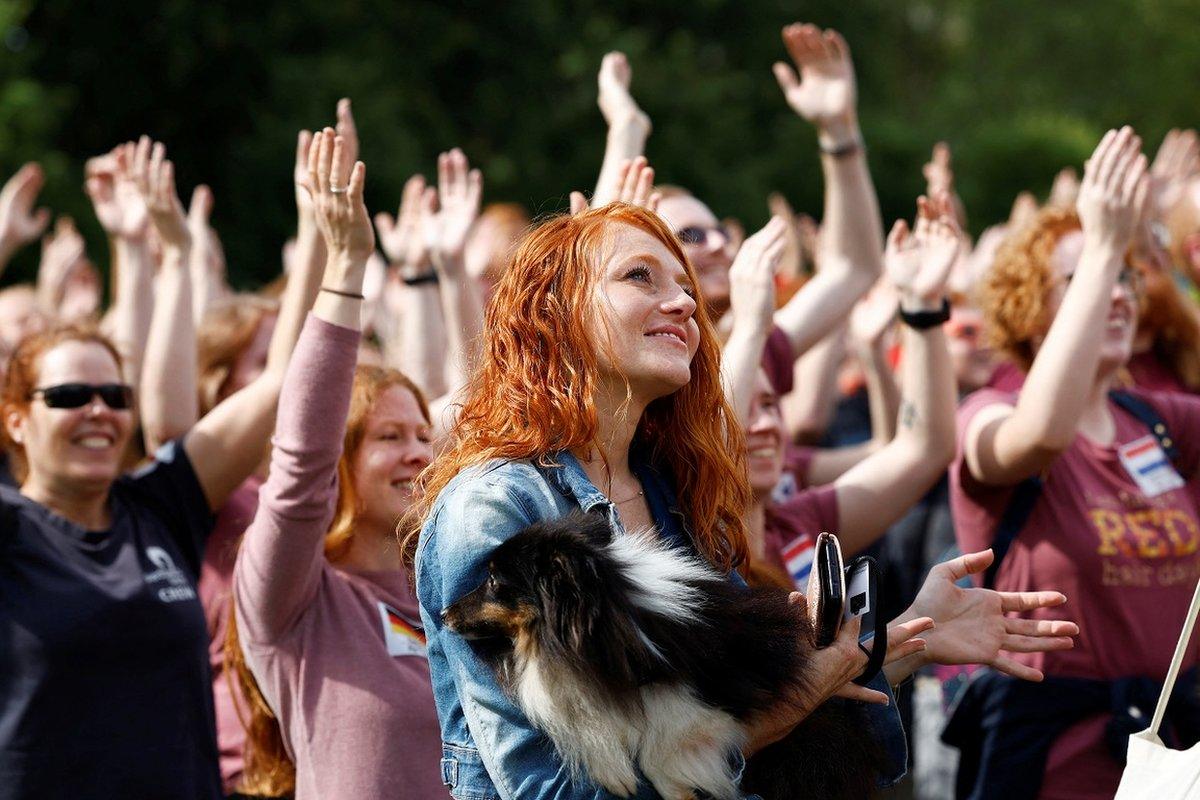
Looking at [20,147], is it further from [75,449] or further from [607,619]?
[607,619]

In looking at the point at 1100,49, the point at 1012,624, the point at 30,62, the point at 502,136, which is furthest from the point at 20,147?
the point at 1100,49

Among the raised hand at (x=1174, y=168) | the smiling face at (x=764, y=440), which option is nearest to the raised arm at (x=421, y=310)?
the smiling face at (x=764, y=440)

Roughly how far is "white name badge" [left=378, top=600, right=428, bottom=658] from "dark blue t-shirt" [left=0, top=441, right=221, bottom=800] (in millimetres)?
493

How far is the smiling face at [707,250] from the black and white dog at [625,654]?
236 cm

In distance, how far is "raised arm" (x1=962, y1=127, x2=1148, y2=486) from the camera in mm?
3760

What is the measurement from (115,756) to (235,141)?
45.2ft

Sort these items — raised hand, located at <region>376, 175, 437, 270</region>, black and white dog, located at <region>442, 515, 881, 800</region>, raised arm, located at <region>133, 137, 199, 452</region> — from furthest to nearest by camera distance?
raised hand, located at <region>376, 175, 437, 270</region>
raised arm, located at <region>133, 137, 199, 452</region>
black and white dog, located at <region>442, 515, 881, 800</region>

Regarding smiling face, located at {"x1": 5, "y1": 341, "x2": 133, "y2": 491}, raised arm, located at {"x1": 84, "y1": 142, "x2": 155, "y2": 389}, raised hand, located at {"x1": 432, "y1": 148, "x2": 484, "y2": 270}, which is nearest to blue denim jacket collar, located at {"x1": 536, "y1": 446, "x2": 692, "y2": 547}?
smiling face, located at {"x1": 5, "y1": 341, "x2": 133, "y2": 491}

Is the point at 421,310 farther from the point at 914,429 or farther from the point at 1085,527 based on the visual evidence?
the point at 1085,527

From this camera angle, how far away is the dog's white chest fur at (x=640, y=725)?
219 centimetres

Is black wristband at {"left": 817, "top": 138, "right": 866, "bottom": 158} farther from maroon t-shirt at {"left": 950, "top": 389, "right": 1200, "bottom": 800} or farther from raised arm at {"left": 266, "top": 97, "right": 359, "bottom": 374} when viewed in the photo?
raised arm at {"left": 266, "top": 97, "right": 359, "bottom": 374}

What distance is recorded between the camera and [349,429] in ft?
12.0

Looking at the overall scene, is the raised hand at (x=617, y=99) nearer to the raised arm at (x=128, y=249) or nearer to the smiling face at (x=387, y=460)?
the smiling face at (x=387, y=460)

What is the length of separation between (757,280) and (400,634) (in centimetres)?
120
